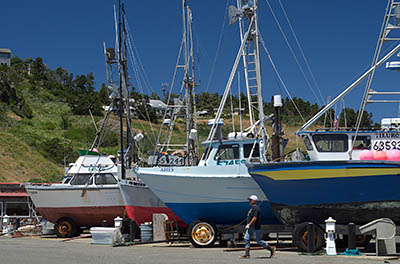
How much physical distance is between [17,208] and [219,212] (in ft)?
56.0

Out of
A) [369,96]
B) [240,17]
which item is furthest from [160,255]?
[240,17]

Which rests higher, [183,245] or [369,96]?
[369,96]

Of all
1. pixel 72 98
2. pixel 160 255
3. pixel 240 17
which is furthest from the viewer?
pixel 72 98

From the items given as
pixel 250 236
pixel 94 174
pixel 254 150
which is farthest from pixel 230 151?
pixel 94 174

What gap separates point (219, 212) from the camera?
17281 mm

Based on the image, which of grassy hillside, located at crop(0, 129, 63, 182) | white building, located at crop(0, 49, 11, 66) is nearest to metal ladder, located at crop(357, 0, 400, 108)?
grassy hillside, located at crop(0, 129, 63, 182)

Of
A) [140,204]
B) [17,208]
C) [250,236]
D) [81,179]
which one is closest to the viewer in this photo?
[250,236]

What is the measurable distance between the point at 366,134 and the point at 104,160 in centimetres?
1262

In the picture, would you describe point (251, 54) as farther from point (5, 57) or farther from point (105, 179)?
point (5, 57)

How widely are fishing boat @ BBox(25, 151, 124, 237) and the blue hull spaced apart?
5816mm

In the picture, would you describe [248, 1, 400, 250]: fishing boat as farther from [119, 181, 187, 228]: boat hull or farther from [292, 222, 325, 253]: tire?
[119, 181, 187, 228]: boat hull

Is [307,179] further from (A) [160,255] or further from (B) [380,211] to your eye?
(A) [160,255]

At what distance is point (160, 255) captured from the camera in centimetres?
1475

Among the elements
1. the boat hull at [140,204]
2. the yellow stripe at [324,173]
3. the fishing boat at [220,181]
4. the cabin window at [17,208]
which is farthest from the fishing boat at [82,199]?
the yellow stripe at [324,173]
